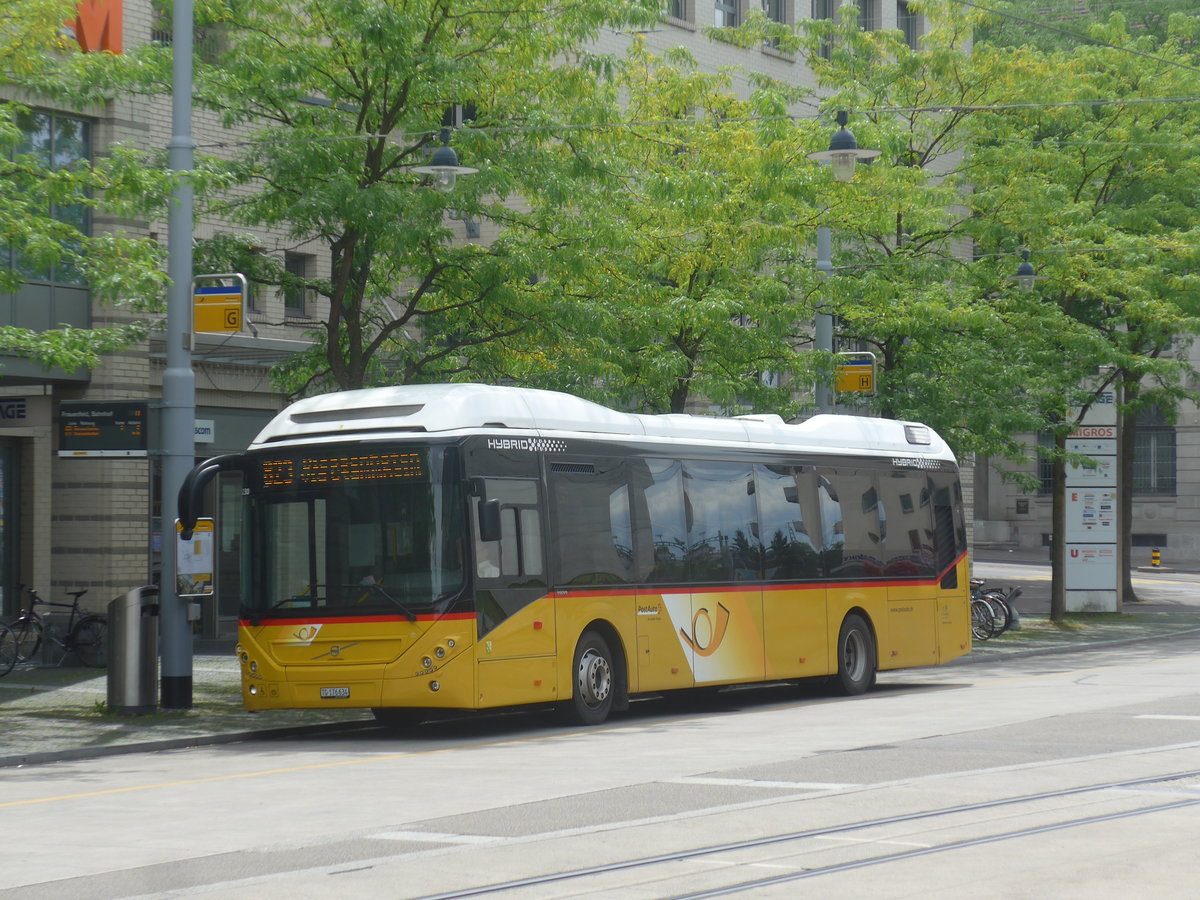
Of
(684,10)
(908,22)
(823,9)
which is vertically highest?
(908,22)

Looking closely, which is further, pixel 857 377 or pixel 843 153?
pixel 857 377

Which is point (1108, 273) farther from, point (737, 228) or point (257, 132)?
point (257, 132)

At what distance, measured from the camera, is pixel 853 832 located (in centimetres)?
Answer: 942

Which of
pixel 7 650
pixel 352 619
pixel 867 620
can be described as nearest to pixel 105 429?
pixel 7 650

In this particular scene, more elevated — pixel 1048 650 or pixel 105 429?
pixel 105 429

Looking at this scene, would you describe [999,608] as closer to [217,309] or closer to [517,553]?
[517,553]

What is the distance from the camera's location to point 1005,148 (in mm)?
→ 31453

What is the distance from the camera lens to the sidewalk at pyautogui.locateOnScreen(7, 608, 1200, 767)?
15.4m

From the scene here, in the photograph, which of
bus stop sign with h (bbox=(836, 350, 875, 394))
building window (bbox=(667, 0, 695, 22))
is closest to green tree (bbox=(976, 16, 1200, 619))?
bus stop sign with h (bbox=(836, 350, 875, 394))

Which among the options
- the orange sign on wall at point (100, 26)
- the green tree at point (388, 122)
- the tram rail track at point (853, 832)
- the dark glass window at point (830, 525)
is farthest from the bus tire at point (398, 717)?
the orange sign on wall at point (100, 26)

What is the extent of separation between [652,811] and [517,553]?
6.06 metres

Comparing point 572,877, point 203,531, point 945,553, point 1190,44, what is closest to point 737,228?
point 945,553

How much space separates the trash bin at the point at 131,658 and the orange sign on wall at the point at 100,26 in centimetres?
962

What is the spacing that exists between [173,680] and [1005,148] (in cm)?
1937
